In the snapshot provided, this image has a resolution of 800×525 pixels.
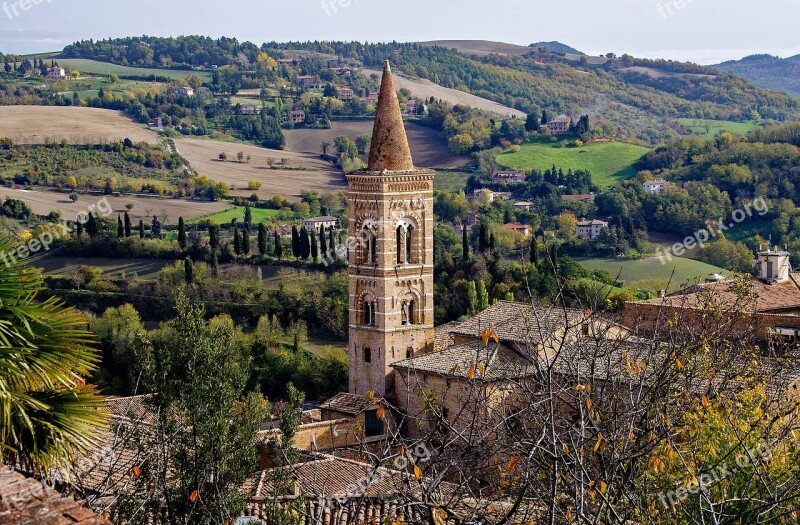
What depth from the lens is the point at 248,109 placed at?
132250 millimetres

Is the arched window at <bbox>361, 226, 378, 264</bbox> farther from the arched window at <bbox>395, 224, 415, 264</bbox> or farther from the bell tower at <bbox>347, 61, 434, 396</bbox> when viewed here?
the arched window at <bbox>395, 224, 415, 264</bbox>

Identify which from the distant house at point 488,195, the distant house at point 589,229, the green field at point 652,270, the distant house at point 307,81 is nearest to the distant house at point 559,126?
the distant house at point 488,195

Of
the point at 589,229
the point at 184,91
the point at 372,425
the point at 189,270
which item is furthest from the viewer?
the point at 184,91

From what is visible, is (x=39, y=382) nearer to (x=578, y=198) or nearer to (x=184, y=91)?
(x=578, y=198)

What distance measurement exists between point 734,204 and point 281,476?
76059mm

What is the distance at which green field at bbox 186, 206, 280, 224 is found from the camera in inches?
3265

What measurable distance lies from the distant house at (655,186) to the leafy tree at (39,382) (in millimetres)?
85733

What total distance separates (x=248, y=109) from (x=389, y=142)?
100863mm

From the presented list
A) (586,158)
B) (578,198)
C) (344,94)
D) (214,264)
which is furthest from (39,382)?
(344,94)

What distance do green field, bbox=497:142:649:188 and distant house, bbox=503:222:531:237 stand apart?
21208mm

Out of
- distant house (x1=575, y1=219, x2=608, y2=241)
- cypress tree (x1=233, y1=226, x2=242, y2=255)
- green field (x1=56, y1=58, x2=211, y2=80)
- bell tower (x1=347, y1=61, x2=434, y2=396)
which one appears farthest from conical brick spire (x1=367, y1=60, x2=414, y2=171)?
green field (x1=56, y1=58, x2=211, y2=80)

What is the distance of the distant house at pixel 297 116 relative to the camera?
128875 millimetres

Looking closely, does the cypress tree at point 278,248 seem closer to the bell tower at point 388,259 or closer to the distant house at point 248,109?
the bell tower at point 388,259

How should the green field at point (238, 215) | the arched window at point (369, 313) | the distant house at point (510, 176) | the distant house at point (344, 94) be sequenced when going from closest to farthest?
the arched window at point (369, 313)
the green field at point (238, 215)
the distant house at point (510, 176)
the distant house at point (344, 94)
